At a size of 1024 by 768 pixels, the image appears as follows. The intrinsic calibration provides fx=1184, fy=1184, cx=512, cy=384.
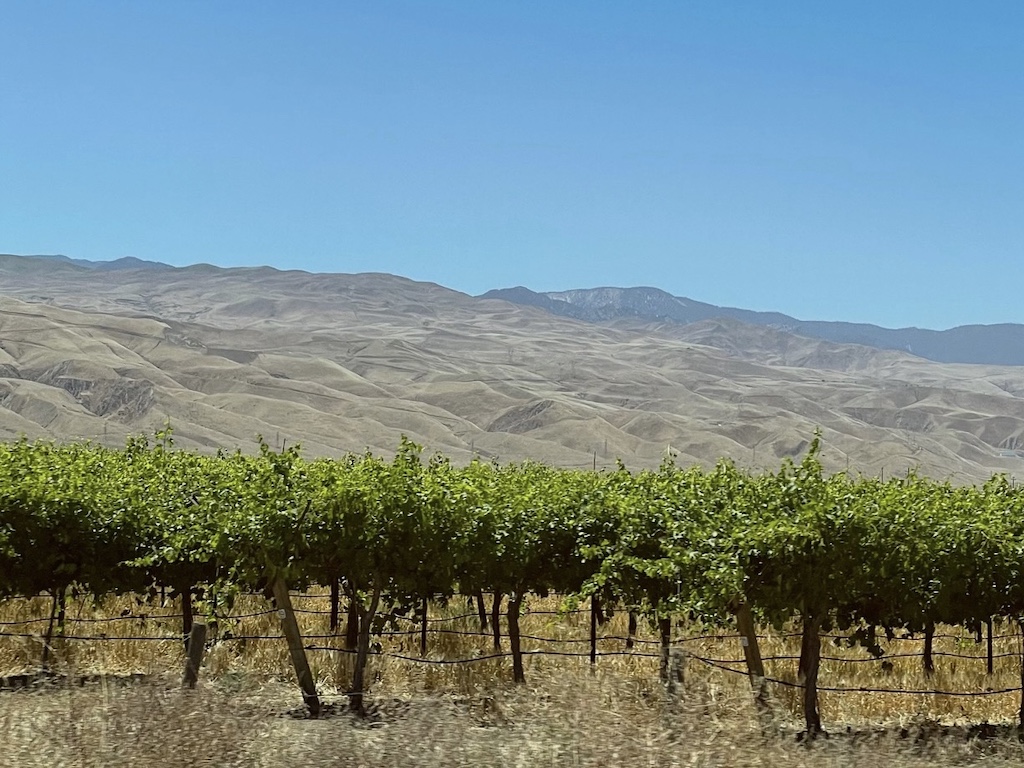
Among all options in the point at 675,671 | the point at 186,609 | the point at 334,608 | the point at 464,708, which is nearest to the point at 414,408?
the point at 334,608

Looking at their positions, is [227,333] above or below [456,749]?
above

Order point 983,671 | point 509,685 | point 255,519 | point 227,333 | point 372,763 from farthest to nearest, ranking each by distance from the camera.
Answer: point 227,333
point 983,671
point 509,685
point 255,519
point 372,763

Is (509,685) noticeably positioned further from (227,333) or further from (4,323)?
(227,333)

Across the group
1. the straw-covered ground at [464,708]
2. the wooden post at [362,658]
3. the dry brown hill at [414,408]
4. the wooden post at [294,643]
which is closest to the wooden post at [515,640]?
the straw-covered ground at [464,708]

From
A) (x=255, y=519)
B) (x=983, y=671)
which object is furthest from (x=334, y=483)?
(x=983, y=671)

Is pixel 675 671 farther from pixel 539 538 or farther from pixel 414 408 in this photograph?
pixel 414 408

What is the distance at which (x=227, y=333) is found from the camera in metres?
196

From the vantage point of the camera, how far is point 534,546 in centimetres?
1419

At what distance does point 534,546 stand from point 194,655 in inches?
168

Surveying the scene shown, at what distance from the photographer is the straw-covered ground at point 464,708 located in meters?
8.86

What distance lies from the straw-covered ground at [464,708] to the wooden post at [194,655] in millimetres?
253

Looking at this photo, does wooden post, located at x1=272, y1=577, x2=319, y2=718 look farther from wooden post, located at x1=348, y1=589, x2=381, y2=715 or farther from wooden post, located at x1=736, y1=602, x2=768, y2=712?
wooden post, located at x1=736, y1=602, x2=768, y2=712

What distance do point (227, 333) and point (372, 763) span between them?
635ft

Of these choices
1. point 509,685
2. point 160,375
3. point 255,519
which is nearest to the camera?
point 255,519
